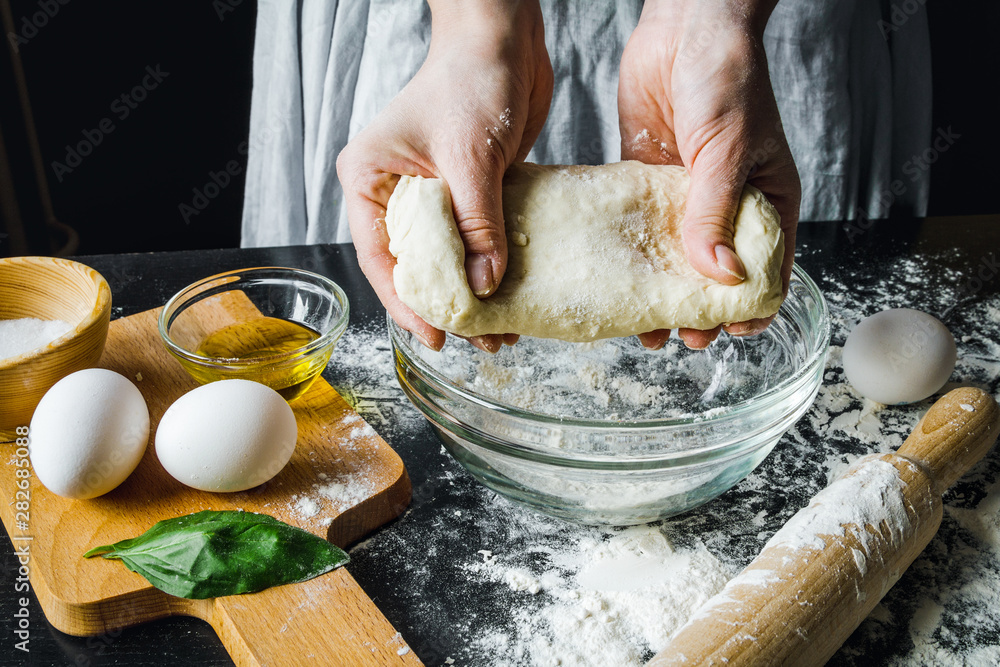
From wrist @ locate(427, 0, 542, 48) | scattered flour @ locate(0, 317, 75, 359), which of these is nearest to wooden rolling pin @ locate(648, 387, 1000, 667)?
wrist @ locate(427, 0, 542, 48)

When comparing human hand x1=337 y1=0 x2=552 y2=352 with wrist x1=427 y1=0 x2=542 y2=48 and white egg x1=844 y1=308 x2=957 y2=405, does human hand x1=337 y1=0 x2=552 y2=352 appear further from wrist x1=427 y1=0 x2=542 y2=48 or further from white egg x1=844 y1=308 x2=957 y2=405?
white egg x1=844 y1=308 x2=957 y2=405

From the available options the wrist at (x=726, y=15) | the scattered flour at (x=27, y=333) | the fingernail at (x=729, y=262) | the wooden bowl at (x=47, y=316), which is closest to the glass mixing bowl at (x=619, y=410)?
the fingernail at (x=729, y=262)

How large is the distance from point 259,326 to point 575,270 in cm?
70

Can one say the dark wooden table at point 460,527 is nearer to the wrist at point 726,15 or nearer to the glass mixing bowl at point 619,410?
the glass mixing bowl at point 619,410

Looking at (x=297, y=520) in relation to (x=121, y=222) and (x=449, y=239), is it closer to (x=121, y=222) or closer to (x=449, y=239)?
(x=449, y=239)

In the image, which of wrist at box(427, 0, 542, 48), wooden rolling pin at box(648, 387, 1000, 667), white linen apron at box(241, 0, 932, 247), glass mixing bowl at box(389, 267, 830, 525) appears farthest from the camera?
white linen apron at box(241, 0, 932, 247)

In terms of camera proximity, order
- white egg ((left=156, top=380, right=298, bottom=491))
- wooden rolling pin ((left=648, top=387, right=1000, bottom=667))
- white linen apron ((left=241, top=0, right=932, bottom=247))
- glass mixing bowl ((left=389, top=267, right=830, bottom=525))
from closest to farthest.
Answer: wooden rolling pin ((left=648, top=387, right=1000, bottom=667)) → glass mixing bowl ((left=389, top=267, right=830, bottom=525)) → white egg ((left=156, top=380, right=298, bottom=491)) → white linen apron ((left=241, top=0, right=932, bottom=247))

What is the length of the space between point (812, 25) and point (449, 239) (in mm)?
1165

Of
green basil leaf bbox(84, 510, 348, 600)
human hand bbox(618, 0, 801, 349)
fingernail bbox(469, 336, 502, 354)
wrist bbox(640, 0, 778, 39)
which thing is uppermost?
wrist bbox(640, 0, 778, 39)

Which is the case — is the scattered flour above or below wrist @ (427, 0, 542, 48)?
below

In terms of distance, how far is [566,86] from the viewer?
5.43 ft

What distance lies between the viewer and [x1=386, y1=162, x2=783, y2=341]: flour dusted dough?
0.91 metres

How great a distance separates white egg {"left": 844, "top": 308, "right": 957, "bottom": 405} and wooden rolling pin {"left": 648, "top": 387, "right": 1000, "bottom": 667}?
18cm

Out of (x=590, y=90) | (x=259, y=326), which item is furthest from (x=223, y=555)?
(x=590, y=90)
